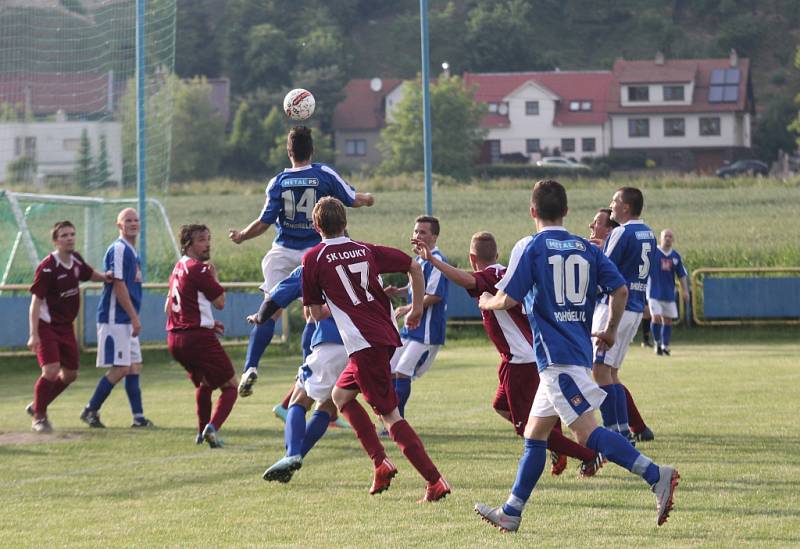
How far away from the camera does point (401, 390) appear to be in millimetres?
11297

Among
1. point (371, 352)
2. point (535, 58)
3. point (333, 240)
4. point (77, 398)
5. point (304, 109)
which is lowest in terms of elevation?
point (77, 398)

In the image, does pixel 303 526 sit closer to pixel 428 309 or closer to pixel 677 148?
pixel 428 309

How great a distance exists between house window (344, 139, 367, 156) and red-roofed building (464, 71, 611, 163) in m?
8.21

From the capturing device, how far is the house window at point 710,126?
86.2m

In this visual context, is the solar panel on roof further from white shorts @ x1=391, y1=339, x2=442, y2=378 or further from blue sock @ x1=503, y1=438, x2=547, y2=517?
blue sock @ x1=503, y1=438, x2=547, y2=517

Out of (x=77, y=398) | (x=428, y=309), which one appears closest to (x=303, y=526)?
(x=428, y=309)

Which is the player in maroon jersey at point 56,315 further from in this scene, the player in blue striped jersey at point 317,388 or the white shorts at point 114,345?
the player in blue striped jersey at point 317,388

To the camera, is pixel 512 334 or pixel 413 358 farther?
pixel 413 358

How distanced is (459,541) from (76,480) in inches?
144

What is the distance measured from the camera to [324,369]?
8570 mm

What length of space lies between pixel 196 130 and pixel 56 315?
65898 millimetres

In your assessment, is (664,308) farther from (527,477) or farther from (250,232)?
(527,477)

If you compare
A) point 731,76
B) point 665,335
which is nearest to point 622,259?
point 665,335

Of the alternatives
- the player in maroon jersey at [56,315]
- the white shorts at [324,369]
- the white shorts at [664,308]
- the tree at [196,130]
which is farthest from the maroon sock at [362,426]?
the tree at [196,130]
